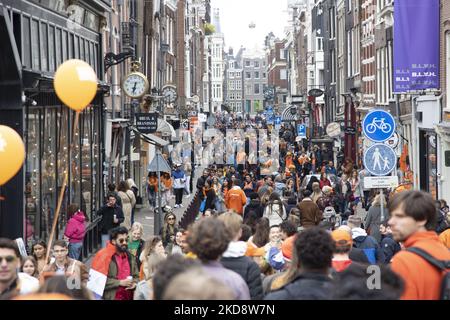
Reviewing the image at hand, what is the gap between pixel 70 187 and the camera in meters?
24.1

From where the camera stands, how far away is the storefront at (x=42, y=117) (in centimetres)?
1852

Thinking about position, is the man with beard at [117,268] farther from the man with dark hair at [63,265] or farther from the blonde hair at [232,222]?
the blonde hair at [232,222]

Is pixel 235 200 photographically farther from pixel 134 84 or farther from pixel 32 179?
pixel 134 84

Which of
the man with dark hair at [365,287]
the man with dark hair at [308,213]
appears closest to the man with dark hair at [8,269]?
the man with dark hair at [365,287]

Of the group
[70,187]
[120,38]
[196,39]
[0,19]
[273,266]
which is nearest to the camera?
[273,266]

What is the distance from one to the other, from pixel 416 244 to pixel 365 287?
86 centimetres

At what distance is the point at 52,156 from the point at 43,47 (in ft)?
6.93

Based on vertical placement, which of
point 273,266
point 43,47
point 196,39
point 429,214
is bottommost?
point 273,266

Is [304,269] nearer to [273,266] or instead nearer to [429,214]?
[429,214]

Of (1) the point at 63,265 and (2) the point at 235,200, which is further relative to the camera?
(2) the point at 235,200

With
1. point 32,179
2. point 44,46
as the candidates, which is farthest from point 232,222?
point 44,46

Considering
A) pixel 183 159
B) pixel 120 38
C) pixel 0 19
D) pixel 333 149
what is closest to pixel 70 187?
pixel 0 19

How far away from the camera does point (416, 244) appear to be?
6.88 m

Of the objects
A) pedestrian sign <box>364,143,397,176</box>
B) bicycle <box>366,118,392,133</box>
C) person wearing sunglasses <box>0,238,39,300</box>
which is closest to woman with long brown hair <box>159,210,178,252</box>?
pedestrian sign <box>364,143,397,176</box>
